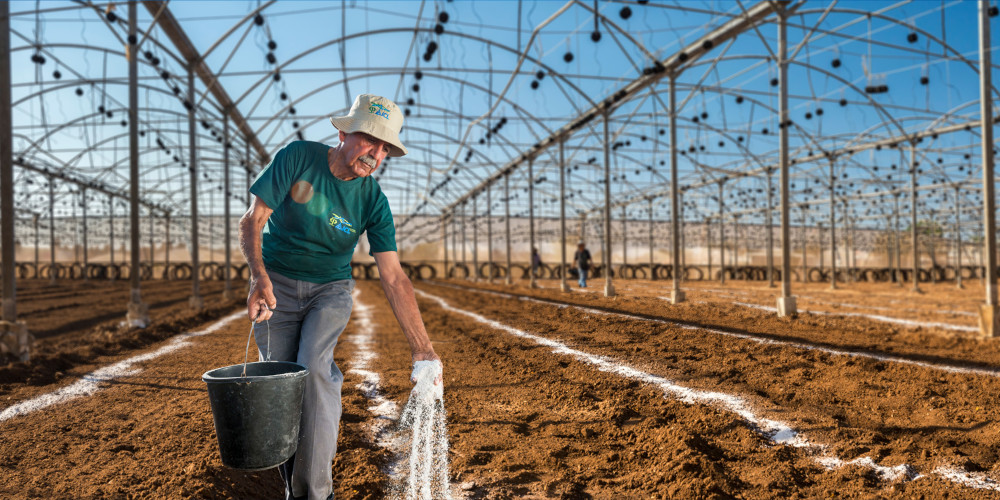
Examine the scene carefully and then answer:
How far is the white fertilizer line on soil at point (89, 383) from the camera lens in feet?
15.6

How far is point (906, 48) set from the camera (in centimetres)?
1291

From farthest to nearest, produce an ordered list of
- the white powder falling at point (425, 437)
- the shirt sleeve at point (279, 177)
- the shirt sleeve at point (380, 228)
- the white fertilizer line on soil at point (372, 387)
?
the white fertilizer line on soil at point (372, 387)
the shirt sleeve at point (380, 228)
the white powder falling at point (425, 437)
the shirt sleeve at point (279, 177)

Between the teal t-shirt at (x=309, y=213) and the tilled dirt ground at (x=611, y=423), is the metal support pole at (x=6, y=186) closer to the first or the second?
the tilled dirt ground at (x=611, y=423)

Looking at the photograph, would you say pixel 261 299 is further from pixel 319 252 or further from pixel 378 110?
pixel 378 110

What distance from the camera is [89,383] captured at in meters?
5.80

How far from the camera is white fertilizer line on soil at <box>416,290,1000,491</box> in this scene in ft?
10.3

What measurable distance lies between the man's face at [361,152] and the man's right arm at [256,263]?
39cm

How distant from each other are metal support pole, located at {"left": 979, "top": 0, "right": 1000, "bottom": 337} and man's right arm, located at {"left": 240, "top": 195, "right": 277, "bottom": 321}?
29.7 ft

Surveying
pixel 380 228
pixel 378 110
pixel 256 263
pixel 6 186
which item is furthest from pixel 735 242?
pixel 256 263

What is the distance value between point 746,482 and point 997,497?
3.43ft

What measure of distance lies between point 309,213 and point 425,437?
1.95 metres

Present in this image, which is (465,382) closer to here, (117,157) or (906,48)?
(906,48)

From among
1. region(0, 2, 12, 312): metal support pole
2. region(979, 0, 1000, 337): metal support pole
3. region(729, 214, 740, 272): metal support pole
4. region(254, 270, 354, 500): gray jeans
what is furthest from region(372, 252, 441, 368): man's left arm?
region(729, 214, 740, 272): metal support pole

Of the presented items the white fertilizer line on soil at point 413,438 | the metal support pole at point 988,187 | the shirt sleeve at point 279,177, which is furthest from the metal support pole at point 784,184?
the shirt sleeve at point 279,177
